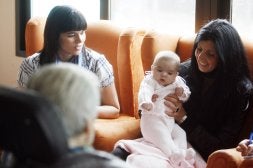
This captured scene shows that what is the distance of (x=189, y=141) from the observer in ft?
7.36

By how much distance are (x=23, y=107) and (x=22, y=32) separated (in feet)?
11.8

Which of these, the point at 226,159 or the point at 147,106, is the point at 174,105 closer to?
the point at 147,106

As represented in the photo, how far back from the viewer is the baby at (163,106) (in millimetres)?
2100

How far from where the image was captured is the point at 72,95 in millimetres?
917

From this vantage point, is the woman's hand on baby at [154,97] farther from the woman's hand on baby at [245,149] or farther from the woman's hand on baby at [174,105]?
the woman's hand on baby at [245,149]

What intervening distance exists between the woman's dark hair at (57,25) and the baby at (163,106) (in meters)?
0.46

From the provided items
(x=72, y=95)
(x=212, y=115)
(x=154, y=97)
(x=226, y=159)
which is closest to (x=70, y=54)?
(x=154, y=97)

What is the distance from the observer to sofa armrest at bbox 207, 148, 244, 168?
6.00 feet

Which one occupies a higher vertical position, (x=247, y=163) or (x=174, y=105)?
(x=174, y=105)

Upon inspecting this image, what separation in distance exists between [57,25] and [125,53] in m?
0.43

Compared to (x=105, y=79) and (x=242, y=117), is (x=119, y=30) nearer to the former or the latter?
(x=105, y=79)

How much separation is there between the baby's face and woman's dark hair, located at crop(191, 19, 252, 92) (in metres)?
0.21

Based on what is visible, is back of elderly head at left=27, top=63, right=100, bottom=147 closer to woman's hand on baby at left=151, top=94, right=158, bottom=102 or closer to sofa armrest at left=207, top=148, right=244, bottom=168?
sofa armrest at left=207, top=148, right=244, bottom=168

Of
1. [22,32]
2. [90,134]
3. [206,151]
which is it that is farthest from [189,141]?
[22,32]
